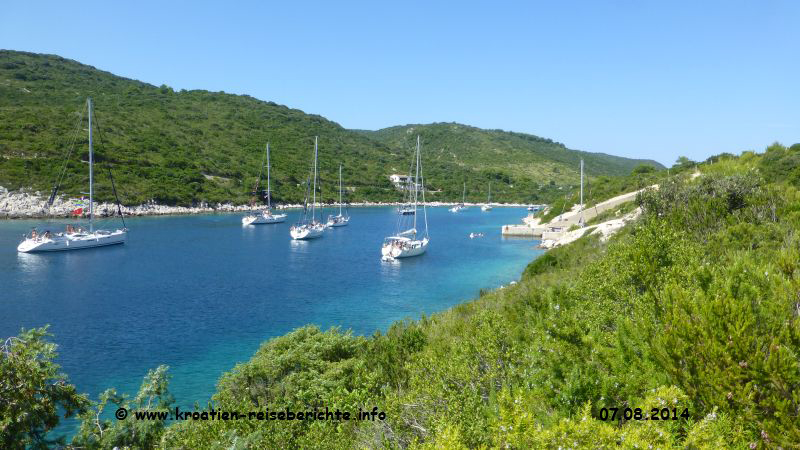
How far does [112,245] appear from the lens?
55750mm

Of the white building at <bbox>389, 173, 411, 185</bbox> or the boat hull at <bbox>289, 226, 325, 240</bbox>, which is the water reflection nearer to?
the boat hull at <bbox>289, 226, 325, 240</bbox>

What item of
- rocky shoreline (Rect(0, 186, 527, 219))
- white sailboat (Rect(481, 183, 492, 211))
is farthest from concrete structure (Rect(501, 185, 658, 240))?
rocky shoreline (Rect(0, 186, 527, 219))

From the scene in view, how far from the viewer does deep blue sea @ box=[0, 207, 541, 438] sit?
73.9ft

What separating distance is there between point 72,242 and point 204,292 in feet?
84.1

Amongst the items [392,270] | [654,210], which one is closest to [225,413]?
[654,210]

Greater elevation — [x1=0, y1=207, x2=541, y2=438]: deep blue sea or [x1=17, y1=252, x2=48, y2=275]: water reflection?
[x1=17, y1=252, x2=48, y2=275]: water reflection

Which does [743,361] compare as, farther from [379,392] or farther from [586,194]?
[586,194]

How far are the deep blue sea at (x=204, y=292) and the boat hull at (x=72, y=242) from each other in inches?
50.0

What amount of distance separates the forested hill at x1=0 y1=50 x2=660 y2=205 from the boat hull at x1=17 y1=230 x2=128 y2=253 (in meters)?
31.0

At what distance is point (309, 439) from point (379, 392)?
125 inches

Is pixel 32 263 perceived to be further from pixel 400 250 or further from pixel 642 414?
pixel 642 414

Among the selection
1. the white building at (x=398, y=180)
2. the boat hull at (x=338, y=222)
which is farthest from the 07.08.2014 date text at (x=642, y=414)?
the white building at (x=398, y=180)


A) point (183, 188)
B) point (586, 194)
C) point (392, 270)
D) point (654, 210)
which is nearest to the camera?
point (654, 210)

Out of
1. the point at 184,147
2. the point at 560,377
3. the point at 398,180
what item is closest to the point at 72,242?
the point at 560,377
